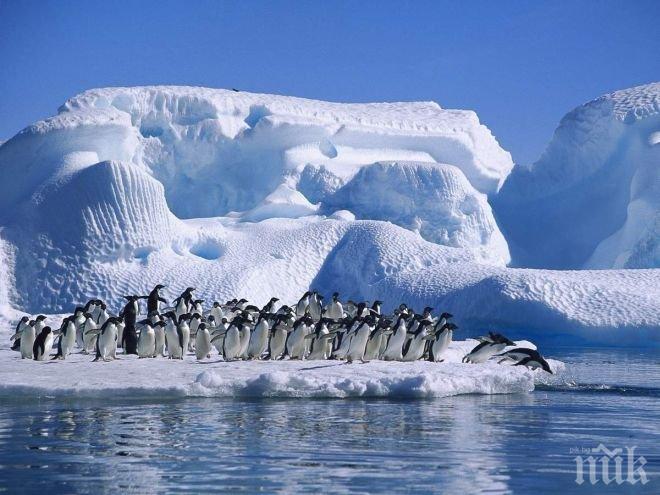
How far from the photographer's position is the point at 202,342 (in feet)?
46.1

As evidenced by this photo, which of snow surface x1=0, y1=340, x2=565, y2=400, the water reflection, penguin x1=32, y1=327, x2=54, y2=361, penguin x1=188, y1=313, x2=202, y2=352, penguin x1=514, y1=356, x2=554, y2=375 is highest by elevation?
penguin x1=188, y1=313, x2=202, y2=352

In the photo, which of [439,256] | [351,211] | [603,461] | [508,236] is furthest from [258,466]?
[508,236]

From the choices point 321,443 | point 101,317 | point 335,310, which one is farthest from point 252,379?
point 335,310

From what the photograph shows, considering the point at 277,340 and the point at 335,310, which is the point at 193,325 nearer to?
the point at 277,340

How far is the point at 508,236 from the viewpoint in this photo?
38.1m

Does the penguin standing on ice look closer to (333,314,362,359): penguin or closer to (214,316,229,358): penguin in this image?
(214,316,229,358): penguin

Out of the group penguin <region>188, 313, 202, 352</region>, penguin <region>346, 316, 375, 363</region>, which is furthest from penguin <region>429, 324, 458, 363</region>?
penguin <region>188, 313, 202, 352</region>

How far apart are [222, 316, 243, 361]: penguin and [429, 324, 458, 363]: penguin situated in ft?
9.73

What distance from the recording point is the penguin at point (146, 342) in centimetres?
1447

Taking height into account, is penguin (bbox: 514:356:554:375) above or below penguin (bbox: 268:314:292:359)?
below

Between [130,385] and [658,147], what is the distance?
84.2 ft

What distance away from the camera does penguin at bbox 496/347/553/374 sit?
14.4 m

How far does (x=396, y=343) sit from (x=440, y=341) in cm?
78

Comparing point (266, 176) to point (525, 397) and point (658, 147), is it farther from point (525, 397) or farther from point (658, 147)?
point (525, 397)
